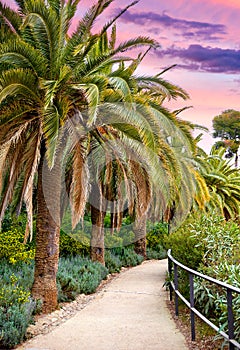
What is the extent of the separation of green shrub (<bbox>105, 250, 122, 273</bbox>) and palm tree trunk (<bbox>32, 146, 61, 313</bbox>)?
7.32 meters

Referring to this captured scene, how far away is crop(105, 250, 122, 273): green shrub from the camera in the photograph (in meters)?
17.5

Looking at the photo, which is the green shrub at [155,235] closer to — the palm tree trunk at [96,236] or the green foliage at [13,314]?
the palm tree trunk at [96,236]

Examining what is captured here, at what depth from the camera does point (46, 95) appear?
861 centimetres

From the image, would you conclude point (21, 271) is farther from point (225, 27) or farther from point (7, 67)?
point (225, 27)

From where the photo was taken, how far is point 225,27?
12.0m

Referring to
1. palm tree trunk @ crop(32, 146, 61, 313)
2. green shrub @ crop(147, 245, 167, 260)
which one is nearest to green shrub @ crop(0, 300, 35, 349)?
palm tree trunk @ crop(32, 146, 61, 313)

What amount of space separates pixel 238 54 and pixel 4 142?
959 cm

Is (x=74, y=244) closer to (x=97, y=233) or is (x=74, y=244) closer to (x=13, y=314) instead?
(x=97, y=233)

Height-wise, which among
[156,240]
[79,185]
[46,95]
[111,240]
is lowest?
[156,240]

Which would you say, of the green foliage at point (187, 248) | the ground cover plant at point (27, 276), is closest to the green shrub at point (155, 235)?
the ground cover plant at point (27, 276)

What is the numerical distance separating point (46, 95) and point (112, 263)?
414 inches

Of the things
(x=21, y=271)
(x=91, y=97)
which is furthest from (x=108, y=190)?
(x=91, y=97)

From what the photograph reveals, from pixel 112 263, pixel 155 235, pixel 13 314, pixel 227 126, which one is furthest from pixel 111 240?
pixel 227 126

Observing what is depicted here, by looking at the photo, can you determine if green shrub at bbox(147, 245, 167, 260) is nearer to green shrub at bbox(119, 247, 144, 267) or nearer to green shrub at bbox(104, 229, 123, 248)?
green shrub at bbox(119, 247, 144, 267)
